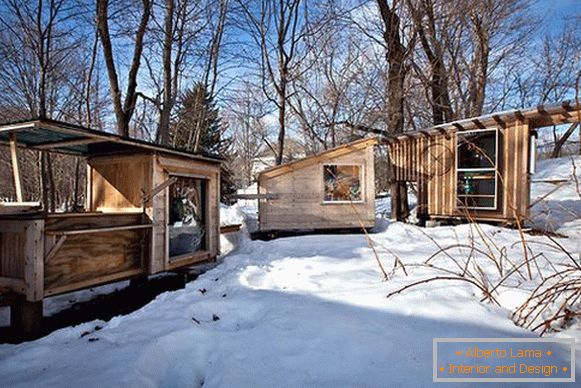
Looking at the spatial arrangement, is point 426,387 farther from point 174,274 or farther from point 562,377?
point 174,274

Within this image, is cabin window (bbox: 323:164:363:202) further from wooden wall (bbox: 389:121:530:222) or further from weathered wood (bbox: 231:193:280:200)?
wooden wall (bbox: 389:121:530:222)

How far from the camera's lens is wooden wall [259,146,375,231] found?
8.65m

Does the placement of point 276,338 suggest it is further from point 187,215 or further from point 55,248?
point 187,215

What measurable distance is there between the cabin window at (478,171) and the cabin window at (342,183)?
9.40 feet

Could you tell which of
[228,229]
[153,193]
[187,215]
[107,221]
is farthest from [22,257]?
[228,229]

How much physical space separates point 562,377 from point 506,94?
1708cm

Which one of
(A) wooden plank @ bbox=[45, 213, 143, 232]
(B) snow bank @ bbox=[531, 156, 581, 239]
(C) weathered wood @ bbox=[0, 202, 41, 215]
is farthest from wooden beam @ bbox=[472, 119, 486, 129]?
(C) weathered wood @ bbox=[0, 202, 41, 215]

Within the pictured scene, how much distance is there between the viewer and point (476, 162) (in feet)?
28.7

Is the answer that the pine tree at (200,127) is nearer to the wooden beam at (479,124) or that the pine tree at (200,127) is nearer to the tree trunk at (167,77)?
the tree trunk at (167,77)

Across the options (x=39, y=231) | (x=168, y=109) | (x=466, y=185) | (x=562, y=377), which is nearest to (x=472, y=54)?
(x=466, y=185)

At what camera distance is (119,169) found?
5355 mm

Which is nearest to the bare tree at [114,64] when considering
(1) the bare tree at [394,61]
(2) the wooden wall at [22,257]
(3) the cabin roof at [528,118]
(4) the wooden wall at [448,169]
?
(2) the wooden wall at [22,257]

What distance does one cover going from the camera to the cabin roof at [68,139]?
3697 millimetres

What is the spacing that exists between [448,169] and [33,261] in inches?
372
